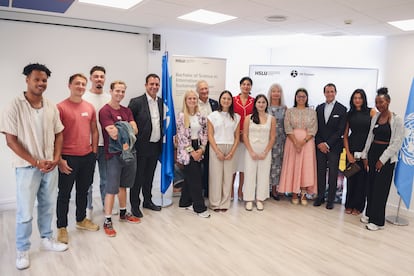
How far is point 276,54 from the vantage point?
6.84m

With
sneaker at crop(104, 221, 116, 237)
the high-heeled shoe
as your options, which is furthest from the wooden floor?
the high-heeled shoe

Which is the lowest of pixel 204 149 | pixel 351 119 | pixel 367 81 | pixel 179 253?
pixel 179 253

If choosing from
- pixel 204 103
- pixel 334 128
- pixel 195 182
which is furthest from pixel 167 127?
pixel 334 128

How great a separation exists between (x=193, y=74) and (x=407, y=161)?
121 inches

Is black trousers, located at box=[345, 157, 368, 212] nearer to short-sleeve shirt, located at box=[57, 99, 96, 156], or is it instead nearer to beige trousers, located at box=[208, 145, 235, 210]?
beige trousers, located at box=[208, 145, 235, 210]

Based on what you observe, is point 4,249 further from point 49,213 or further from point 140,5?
point 140,5

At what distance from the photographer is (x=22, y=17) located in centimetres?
410

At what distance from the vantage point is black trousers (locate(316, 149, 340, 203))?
4551 millimetres

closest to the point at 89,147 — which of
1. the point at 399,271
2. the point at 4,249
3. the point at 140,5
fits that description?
the point at 4,249

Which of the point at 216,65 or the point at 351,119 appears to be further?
the point at 216,65

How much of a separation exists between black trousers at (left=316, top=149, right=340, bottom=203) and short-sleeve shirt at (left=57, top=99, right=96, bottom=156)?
10.1 ft

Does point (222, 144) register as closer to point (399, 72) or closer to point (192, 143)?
point (192, 143)

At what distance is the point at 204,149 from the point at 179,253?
1.44m

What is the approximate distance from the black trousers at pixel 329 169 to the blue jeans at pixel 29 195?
132 inches
